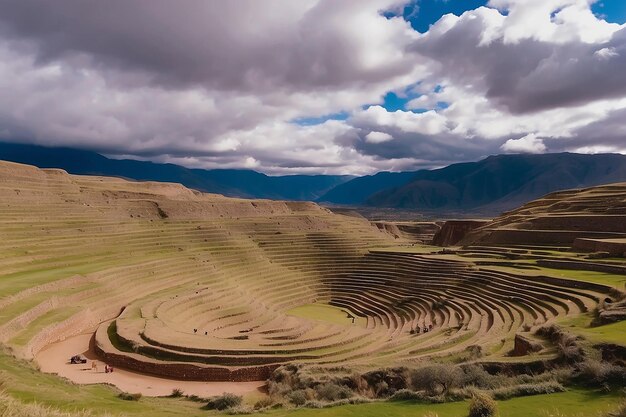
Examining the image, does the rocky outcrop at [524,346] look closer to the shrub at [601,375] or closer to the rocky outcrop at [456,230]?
the shrub at [601,375]

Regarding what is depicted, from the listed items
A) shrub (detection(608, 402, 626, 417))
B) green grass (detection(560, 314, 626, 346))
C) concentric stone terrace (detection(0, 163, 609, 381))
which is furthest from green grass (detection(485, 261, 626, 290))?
shrub (detection(608, 402, 626, 417))

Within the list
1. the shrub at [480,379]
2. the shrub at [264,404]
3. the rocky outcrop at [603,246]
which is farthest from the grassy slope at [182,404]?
the rocky outcrop at [603,246]

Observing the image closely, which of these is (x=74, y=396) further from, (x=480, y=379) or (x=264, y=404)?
(x=480, y=379)

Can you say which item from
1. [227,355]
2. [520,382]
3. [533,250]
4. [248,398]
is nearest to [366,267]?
[533,250]

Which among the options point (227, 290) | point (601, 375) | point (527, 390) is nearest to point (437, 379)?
point (527, 390)

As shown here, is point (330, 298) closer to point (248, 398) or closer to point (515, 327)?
point (515, 327)

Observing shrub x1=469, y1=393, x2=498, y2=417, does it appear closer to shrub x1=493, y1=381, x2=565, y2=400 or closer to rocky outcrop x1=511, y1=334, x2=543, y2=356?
shrub x1=493, y1=381, x2=565, y2=400

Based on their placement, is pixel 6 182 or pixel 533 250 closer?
pixel 533 250
